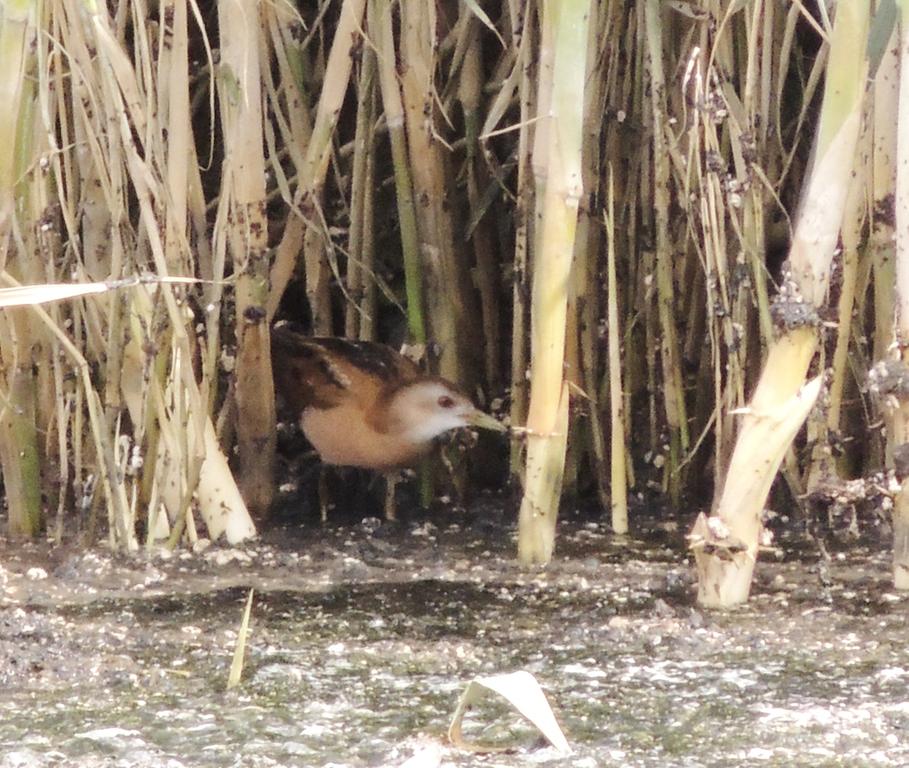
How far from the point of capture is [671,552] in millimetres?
2863

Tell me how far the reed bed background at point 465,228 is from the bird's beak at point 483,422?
74 millimetres

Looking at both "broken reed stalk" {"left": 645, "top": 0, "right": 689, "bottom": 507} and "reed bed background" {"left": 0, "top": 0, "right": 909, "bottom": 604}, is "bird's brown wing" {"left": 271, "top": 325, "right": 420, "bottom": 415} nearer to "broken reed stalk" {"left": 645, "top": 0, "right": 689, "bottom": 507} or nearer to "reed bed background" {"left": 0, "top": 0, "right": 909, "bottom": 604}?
"reed bed background" {"left": 0, "top": 0, "right": 909, "bottom": 604}

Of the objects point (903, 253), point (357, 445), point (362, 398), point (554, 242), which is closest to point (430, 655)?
point (554, 242)

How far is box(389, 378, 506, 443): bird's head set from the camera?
3.24 metres

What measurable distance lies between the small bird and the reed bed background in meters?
0.07

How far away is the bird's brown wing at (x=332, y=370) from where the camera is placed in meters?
3.35

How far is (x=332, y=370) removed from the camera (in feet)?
11.0

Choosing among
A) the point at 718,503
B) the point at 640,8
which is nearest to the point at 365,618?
the point at 718,503

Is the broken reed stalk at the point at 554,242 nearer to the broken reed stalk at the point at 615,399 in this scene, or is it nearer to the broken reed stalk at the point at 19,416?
the broken reed stalk at the point at 615,399

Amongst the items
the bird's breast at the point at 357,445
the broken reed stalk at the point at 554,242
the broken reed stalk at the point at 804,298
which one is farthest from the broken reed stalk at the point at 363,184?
the broken reed stalk at the point at 804,298

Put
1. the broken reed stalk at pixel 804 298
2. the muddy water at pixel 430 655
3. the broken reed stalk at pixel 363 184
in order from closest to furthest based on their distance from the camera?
the muddy water at pixel 430 655, the broken reed stalk at pixel 804 298, the broken reed stalk at pixel 363 184

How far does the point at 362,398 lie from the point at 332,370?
13 cm

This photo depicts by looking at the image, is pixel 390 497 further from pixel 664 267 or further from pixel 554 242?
pixel 554 242

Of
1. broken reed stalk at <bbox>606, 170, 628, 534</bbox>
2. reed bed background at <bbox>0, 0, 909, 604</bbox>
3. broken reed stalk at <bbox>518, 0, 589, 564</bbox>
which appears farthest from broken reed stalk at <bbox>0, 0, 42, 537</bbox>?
broken reed stalk at <bbox>606, 170, 628, 534</bbox>
